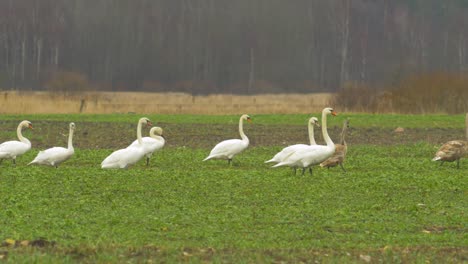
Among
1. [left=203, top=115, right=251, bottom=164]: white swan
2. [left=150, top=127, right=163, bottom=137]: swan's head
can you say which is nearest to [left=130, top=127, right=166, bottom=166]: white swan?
[left=150, top=127, right=163, bottom=137]: swan's head

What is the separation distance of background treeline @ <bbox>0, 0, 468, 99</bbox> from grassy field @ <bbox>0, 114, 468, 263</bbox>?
38.6 meters

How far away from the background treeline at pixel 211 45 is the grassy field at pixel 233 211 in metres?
38.6

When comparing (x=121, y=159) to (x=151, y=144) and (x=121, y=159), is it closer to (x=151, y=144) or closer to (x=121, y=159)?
(x=121, y=159)

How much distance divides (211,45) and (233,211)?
53.3m

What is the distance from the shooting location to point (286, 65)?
64.0m

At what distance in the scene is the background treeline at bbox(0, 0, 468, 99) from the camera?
63.3 m

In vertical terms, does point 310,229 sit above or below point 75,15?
below

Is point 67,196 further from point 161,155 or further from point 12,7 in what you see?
point 12,7

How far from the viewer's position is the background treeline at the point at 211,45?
63281mm

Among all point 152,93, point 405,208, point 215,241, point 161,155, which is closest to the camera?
point 215,241

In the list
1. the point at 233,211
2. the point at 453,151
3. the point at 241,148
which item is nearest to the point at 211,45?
the point at 241,148

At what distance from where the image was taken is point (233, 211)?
13.7m

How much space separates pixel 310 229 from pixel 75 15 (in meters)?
55.2

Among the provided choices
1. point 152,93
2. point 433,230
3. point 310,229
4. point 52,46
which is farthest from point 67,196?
point 52,46
